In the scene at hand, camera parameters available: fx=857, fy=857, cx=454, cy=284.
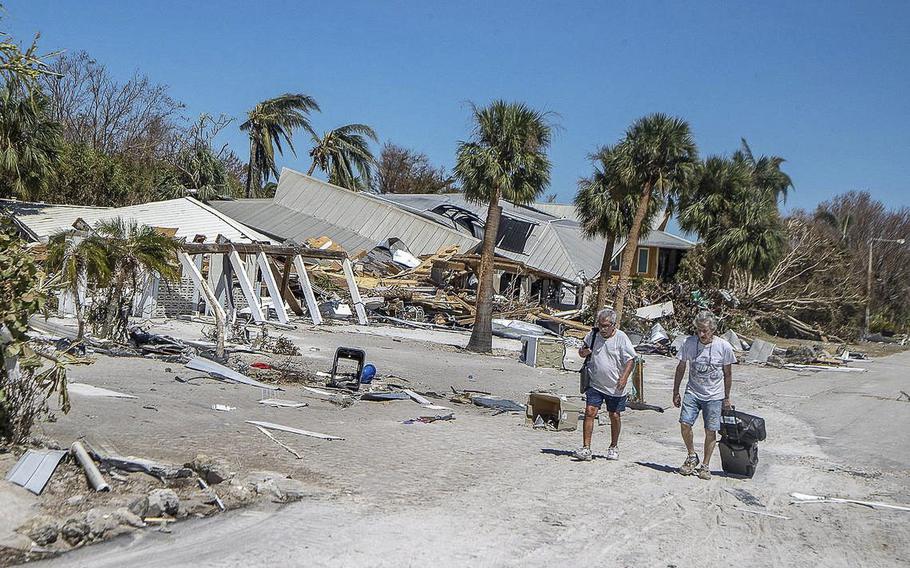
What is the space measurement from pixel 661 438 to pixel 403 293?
21.2 metres

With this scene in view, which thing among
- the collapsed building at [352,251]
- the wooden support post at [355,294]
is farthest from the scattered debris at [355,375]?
the wooden support post at [355,294]

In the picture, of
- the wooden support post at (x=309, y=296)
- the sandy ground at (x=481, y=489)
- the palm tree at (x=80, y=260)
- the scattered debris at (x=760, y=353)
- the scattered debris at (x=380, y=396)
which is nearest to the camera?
the sandy ground at (x=481, y=489)

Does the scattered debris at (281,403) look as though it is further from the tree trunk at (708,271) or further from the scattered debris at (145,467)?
the tree trunk at (708,271)

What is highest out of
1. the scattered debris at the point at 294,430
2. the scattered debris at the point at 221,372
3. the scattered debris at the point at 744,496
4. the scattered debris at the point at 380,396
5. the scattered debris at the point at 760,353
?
the scattered debris at the point at 760,353

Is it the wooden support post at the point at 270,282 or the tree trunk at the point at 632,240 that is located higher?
the tree trunk at the point at 632,240

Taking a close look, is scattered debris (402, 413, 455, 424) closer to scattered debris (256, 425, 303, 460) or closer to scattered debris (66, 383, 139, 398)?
scattered debris (256, 425, 303, 460)

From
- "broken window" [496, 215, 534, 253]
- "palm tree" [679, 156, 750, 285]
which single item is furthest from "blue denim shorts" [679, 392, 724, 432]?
"broken window" [496, 215, 534, 253]

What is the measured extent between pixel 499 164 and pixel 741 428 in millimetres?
14925

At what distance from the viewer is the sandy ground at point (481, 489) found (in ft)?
18.2

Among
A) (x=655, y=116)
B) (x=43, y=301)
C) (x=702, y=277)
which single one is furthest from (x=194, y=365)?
(x=702, y=277)

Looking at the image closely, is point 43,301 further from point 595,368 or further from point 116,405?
point 595,368

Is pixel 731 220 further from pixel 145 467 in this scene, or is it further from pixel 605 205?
pixel 145 467

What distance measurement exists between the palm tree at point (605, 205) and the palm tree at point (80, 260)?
59.3 ft

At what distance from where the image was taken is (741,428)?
852 cm
